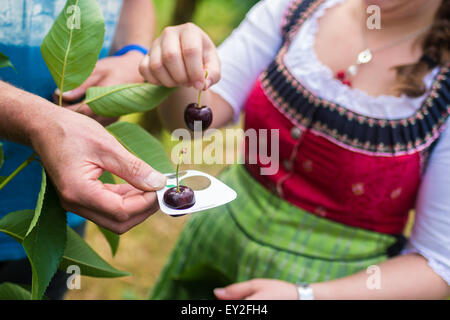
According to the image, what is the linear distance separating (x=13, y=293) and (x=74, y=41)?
1.39 feet

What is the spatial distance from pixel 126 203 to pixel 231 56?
2.20 ft

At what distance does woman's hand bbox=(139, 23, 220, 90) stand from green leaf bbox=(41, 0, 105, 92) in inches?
4.6

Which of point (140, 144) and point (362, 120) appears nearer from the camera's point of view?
point (140, 144)

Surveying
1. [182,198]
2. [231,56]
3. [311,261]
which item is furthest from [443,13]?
[182,198]

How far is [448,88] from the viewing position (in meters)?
0.90

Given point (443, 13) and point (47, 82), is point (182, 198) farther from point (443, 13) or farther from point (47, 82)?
point (443, 13)

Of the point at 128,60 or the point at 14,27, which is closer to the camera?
the point at 14,27

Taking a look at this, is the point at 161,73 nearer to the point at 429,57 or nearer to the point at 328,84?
the point at 328,84

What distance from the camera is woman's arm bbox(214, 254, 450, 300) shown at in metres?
0.90

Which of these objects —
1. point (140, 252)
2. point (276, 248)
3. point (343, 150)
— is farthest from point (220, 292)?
point (140, 252)

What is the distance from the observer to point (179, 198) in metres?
0.56

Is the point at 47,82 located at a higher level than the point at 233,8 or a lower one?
higher

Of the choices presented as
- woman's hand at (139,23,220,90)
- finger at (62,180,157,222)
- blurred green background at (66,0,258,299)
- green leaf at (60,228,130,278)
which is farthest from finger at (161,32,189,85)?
blurred green background at (66,0,258,299)
